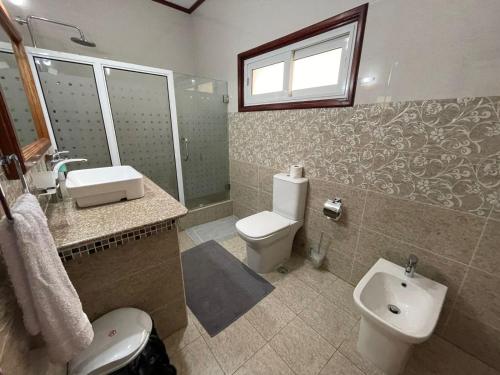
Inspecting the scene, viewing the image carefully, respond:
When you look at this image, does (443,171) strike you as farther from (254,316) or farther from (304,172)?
(254,316)

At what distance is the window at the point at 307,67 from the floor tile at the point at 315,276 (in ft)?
4.52

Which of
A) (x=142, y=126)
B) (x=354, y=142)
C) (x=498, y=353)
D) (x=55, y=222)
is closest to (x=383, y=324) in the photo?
(x=498, y=353)

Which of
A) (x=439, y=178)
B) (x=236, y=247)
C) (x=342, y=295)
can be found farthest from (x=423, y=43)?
(x=236, y=247)

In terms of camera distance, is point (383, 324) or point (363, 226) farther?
point (363, 226)

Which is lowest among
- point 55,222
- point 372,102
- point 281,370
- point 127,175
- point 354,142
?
point 281,370

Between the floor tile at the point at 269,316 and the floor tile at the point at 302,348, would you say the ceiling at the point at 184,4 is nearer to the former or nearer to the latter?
the floor tile at the point at 269,316

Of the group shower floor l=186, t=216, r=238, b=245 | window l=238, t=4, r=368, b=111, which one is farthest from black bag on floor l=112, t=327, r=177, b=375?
window l=238, t=4, r=368, b=111

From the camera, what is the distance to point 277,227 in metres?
1.69

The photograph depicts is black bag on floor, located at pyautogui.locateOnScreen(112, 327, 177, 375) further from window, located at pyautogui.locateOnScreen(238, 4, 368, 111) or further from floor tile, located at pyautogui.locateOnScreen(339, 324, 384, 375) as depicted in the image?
window, located at pyautogui.locateOnScreen(238, 4, 368, 111)

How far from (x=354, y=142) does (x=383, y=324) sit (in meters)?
1.05

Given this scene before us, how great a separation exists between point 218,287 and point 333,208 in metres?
1.10

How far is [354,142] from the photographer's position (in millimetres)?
1389

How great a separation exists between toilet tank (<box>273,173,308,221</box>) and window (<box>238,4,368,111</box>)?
0.62m

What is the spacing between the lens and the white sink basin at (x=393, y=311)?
3.22 feet
